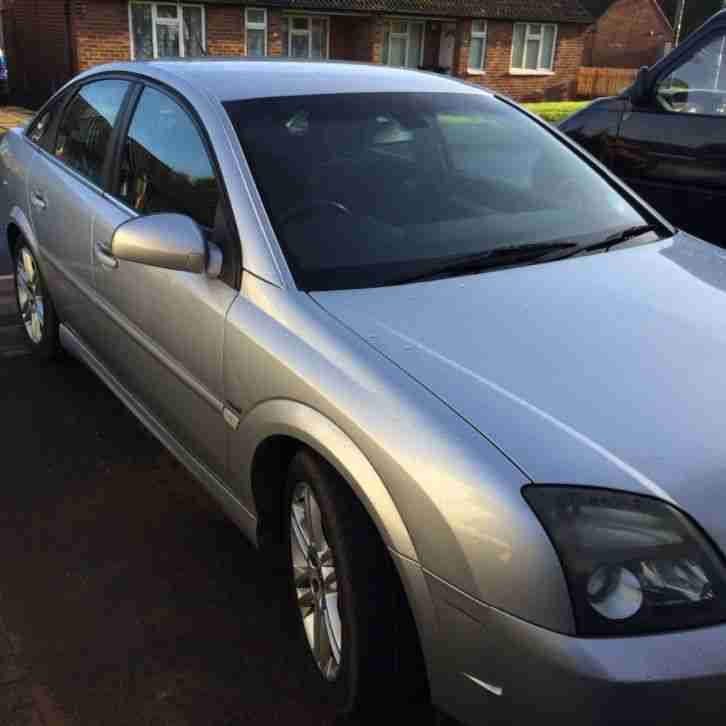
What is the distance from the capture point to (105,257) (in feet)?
11.6

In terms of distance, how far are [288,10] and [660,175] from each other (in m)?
18.6

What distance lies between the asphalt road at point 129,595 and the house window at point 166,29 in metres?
17.5

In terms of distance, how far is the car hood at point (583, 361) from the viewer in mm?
1889

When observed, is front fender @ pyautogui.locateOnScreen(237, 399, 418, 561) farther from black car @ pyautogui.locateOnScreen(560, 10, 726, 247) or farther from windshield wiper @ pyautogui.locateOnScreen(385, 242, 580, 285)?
black car @ pyautogui.locateOnScreen(560, 10, 726, 247)

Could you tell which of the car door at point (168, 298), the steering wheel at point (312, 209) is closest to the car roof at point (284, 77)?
the car door at point (168, 298)

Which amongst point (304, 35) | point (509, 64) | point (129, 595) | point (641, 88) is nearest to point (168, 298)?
point (129, 595)

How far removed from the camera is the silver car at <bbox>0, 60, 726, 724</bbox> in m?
1.81

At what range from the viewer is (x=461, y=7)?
24875mm

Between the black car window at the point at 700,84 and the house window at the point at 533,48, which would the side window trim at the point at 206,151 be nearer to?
the black car window at the point at 700,84

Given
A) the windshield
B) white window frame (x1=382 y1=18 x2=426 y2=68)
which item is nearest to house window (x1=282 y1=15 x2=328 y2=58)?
white window frame (x1=382 y1=18 x2=426 y2=68)

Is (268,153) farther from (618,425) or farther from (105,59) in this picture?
(105,59)

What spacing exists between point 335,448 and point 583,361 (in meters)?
0.66

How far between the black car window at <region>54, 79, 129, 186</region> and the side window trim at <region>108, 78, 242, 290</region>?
13 cm

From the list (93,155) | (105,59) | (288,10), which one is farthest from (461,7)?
(93,155)
